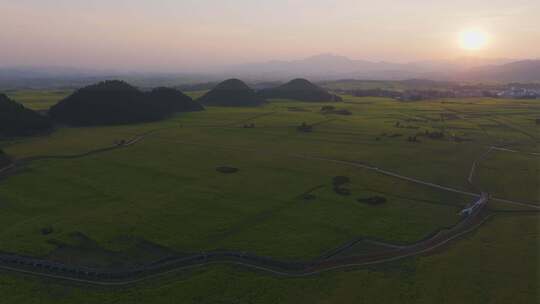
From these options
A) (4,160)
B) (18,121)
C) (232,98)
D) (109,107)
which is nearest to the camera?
(4,160)

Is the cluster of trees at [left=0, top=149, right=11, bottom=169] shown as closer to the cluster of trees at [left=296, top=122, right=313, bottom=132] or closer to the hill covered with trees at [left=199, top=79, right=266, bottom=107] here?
the cluster of trees at [left=296, top=122, right=313, bottom=132]

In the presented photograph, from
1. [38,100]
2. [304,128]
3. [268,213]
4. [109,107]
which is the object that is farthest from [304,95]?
[268,213]

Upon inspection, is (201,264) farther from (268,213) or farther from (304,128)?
(304,128)

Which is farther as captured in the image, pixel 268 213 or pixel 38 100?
pixel 38 100

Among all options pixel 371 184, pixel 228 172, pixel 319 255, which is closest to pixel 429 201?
pixel 371 184

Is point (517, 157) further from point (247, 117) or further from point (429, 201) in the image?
point (247, 117)

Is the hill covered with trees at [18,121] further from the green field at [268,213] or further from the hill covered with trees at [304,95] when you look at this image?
the hill covered with trees at [304,95]

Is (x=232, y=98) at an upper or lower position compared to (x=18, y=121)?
upper
